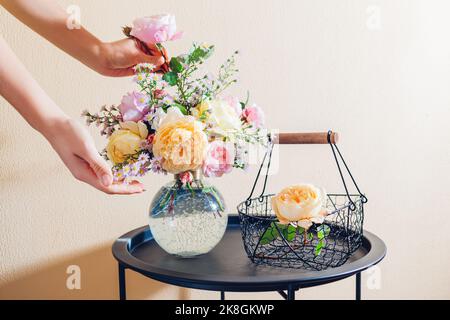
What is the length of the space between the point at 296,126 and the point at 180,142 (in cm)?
63

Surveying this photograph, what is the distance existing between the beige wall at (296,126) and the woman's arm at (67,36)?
0.19 meters

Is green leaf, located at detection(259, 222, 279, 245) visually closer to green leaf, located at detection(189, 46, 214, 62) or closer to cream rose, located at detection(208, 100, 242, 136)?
cream rose, located at detection(208, 100, 242, 136)

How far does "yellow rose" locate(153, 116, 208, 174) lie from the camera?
0.78 m

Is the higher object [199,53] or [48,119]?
[199,53]

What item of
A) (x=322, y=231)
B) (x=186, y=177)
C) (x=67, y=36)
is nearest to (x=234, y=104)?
(x=186, y=177)

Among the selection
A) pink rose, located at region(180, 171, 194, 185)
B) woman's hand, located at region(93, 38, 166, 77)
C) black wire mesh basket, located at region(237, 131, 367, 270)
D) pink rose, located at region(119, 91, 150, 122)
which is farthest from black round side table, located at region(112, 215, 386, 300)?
woman's hand, located at region(93, 38, 166, 77)

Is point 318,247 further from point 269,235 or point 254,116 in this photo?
point 254,116

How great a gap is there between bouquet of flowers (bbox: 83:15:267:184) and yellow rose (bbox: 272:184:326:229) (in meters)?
0.12

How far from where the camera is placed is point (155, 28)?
32.4 inches

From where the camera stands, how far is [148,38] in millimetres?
837

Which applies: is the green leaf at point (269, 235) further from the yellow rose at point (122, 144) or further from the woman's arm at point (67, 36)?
the woman's arm at point (67, 36)

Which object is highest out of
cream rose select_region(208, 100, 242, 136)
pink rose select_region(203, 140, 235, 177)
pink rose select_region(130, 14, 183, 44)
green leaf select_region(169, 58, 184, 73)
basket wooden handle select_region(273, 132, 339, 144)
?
pink rose select_region(130, 14, 183, 44)

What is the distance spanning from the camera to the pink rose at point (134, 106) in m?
0.84
